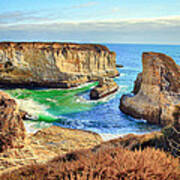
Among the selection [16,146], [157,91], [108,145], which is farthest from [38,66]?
[108,145]

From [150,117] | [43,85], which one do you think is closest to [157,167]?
[150,117]

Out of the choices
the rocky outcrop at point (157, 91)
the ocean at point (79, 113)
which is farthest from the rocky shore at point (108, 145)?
the ocean at point (79, 113)

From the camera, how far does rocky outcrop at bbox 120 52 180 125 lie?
51.6 feet

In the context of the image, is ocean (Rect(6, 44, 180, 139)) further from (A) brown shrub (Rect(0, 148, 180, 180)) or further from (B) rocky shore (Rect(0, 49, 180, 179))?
(A) brown shrub (Rect(0, 148, 180, 180))

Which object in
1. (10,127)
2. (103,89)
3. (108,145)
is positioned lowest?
(103,89)

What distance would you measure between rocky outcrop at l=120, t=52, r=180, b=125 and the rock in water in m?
11.7

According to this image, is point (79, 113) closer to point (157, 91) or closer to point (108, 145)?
point (157, 91)

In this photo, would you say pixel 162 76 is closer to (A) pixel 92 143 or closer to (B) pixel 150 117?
(B) pixel 150 117

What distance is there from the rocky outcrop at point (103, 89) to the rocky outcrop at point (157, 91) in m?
7.51

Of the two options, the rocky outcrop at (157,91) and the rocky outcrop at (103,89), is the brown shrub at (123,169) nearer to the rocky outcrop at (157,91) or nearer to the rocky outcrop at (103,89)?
the rocky outcrop at (157,91)

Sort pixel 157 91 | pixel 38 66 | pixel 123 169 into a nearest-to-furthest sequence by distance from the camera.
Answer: pixel 123 169 → pixel 157 91 → pixel 38 66

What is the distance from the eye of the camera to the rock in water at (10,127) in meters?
6.16

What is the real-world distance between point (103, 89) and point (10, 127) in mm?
19812

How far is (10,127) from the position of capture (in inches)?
252
